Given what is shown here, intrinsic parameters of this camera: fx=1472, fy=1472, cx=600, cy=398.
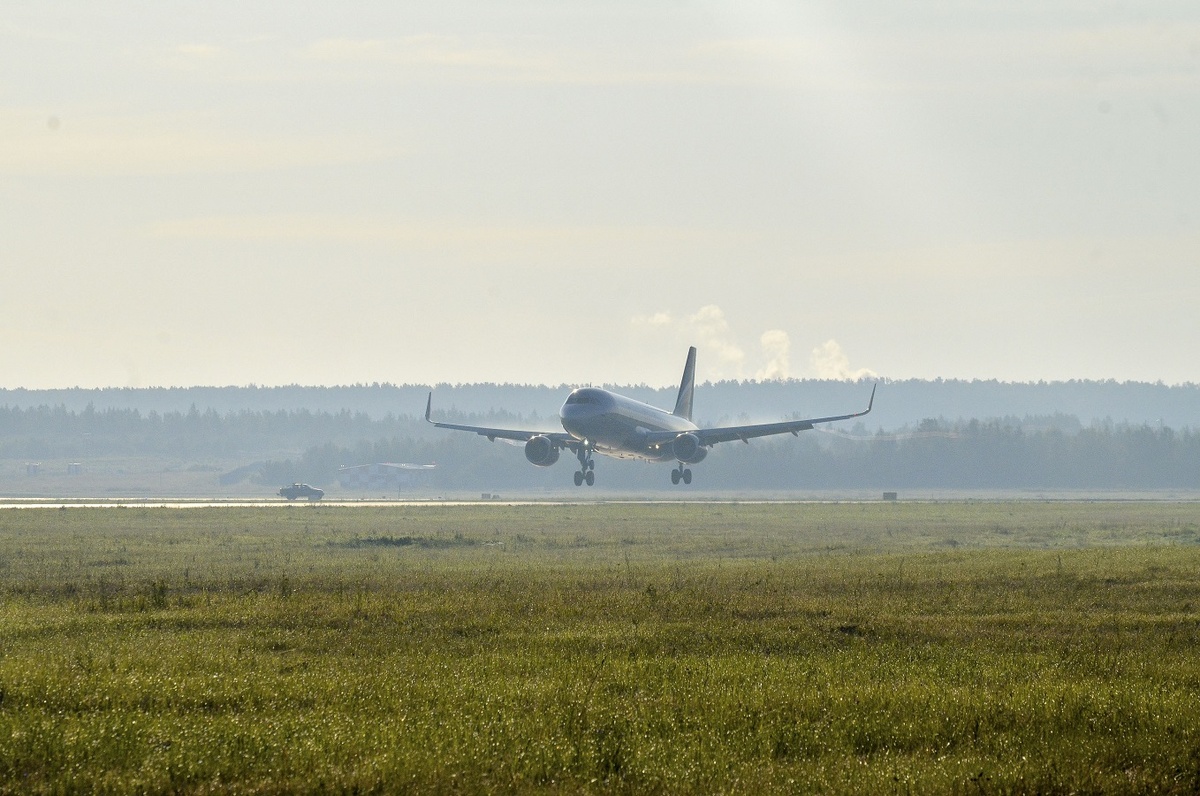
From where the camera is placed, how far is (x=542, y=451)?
288 ft

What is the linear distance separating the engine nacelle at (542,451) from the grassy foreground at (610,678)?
4245 cm

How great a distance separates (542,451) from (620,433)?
26.5 feet

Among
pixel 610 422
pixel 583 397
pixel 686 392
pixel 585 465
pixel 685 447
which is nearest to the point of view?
pixel 610 422

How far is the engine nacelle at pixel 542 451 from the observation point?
8744 cm

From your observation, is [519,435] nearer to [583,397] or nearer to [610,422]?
[583,397]

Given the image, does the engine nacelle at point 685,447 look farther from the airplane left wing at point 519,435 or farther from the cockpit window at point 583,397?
the cockpit window at point 583,397

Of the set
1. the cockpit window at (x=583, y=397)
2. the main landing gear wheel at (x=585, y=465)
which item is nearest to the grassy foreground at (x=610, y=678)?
the cockpit window at (x=583, y=397)

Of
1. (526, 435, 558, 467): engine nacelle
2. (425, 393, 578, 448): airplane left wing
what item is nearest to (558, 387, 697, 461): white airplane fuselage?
(425, 393, 578, 448): airplane left wing

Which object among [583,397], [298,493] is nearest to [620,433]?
[583,397]

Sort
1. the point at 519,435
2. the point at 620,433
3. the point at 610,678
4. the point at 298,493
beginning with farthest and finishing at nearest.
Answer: the point at 298,493 → the point at 519,435 → the point at 620,433 → the point at 610,678

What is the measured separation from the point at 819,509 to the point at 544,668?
95.2 meters

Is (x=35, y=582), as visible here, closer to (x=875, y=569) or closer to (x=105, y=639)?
(x=105, y=639)

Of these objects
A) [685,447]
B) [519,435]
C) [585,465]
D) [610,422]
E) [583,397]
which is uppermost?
[583,397]

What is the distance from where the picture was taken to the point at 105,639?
984 inches
